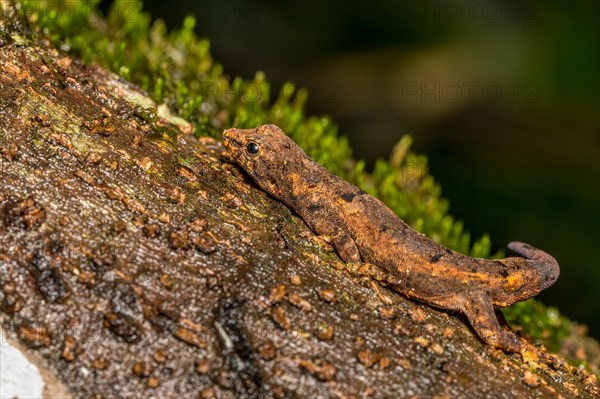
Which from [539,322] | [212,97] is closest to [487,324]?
[539,322]

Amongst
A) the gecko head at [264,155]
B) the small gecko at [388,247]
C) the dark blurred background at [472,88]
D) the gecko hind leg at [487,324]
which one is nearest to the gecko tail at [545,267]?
the small gecko at [388,247]

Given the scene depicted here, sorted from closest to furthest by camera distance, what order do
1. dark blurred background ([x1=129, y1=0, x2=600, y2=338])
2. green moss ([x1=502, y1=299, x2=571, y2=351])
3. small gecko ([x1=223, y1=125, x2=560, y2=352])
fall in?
1. small gecko ([x1=223, y1=125, x2=560, y2=352])
2. green moss ([x1=502, y1=299, x2=571, y2=351])
3. dark blurred background ([x1=129, y1=0, x2=600, y2=338])

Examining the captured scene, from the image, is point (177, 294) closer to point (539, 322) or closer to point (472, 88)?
point (539, 322)

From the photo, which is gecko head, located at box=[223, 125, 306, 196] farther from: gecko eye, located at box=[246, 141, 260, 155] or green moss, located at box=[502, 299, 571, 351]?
green moss, located at box=[502, 299, 571, 351]

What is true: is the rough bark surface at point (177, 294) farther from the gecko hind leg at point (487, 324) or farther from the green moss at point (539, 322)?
the green moss at point (539, 322)

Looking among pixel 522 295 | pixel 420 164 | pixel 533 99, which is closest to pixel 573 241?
pixel 533 99

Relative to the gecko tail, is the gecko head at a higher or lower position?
lower

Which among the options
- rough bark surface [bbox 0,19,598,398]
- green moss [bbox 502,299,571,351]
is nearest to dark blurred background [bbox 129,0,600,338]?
green moss [bbox 502,299,571,351]
